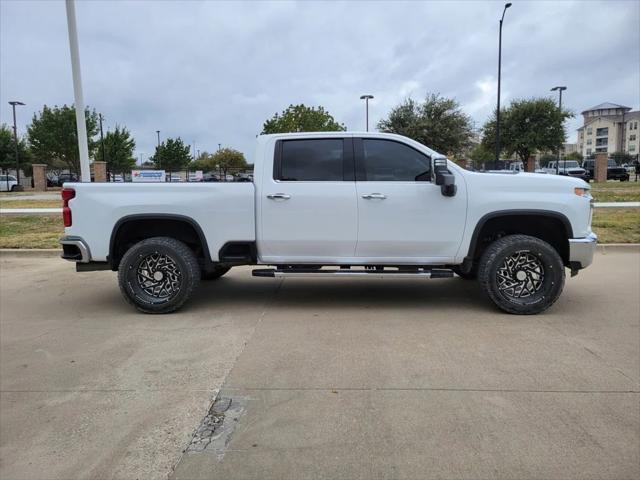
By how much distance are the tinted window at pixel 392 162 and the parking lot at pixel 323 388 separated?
60.9 inches

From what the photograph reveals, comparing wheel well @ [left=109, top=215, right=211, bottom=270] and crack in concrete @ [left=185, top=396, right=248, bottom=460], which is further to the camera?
wheel well @ [left=109, top=215, right=211, bottom=270]

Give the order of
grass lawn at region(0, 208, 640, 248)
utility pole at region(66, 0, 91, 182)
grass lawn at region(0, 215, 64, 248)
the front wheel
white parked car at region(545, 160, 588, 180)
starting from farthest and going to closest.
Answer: white parked car at region(545, 160, 588, 180), utility pole at region(66, 0, 91, 182), grass lawn at region(0, 215, 64, 248), grass lawn at region(0, 208, 640, 248), the front wheel

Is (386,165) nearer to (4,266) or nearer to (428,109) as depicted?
(4,266)

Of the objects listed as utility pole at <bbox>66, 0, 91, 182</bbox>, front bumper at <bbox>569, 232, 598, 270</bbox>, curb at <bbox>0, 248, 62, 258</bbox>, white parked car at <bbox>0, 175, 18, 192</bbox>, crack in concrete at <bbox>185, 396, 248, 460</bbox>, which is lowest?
crack in concrete at <bbox>185, 396, 248, 460</bbox>

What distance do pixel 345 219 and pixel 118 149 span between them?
5148cm

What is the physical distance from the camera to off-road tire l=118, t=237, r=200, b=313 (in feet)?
19.7

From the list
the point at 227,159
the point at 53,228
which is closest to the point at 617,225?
the point at 53,228

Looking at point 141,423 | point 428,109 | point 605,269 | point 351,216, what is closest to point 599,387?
point 351,216

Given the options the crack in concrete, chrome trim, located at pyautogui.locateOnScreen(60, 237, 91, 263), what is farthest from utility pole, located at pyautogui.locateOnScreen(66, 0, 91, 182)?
the crack in concrete

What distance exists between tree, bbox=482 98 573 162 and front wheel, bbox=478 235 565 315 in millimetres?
39458

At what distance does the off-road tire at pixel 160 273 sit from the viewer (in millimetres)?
5992

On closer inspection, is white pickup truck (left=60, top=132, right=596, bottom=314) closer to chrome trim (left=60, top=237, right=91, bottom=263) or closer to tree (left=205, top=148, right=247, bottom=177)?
chrome trim (left=60, top=237, right=91, bottom=263)

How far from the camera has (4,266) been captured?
946 centimetres

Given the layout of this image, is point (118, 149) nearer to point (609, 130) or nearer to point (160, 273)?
point (160, 273)
